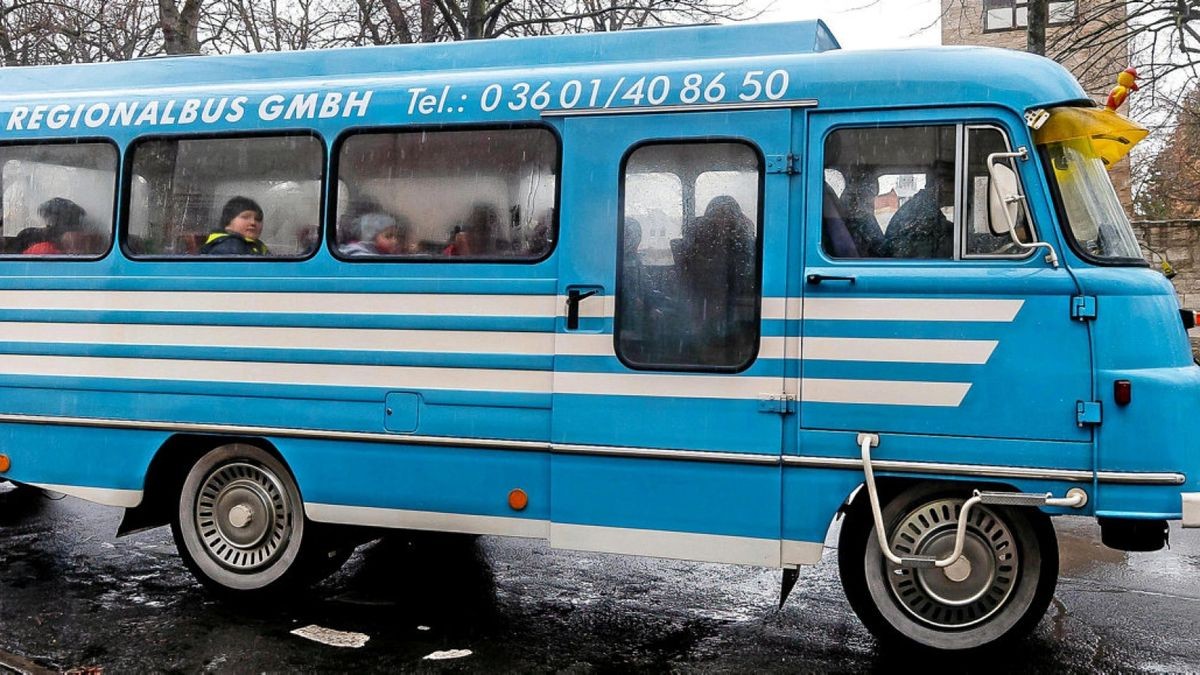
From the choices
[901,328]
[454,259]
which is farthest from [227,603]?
[901,328]

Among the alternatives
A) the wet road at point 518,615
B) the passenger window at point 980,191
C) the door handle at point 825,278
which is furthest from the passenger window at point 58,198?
the passenger window at point 980,191

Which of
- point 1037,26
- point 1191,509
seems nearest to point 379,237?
point 1191,509

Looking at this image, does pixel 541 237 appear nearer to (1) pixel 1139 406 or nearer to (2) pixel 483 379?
(2) pixel 483 379

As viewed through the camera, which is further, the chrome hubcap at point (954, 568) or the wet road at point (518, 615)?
the wet road at point (518, 615)

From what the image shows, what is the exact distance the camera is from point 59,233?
21.4ft

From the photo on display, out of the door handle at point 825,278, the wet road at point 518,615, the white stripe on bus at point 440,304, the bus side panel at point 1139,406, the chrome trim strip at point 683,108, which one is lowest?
the wet road at point 518,615

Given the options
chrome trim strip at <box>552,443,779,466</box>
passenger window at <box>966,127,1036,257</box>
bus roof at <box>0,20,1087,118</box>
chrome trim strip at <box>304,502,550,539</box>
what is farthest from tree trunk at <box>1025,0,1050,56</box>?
chrome trim strip at <box>304,502,550,539</box>

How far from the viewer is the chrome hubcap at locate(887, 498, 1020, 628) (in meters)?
5.02

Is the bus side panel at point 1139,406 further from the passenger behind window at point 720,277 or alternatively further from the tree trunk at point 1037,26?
the tree trunk at point 1037,26

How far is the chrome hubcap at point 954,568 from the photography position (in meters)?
5.02

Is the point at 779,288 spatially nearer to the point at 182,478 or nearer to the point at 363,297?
the point at 363,297

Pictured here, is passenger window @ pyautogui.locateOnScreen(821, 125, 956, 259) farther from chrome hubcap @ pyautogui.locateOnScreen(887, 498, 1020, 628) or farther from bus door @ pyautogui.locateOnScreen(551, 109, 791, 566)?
chrome hubcap @ pyautogui.locateOnScreen(887, 498, 1020, 628)

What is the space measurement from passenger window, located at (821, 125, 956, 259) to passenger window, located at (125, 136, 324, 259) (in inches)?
110

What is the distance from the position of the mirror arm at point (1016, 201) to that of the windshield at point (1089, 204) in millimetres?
143
